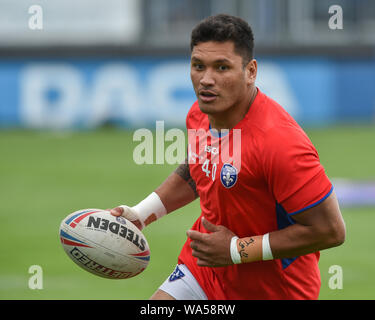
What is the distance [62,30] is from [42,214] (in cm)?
1442

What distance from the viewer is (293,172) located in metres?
4.30

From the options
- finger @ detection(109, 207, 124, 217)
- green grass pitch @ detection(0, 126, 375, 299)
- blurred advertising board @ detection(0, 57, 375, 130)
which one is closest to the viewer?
finger @ detection(109, 207, 124, 217)

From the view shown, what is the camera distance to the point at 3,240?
1090cm

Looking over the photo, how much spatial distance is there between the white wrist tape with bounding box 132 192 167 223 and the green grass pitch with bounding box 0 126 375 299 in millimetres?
2841

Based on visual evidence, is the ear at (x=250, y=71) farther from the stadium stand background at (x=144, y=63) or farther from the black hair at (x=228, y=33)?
the stadium stand background at (x=144, y=63)

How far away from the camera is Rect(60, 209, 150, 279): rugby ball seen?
5.26 metres

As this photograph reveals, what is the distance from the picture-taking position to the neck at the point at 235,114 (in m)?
4.75

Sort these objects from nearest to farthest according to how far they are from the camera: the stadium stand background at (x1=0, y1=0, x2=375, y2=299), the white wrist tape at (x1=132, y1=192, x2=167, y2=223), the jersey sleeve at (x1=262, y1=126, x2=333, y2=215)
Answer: the jersey sleeve at (x1=262, y1=126, x2=333, y2=215)
the white wrist tape at (x1=132, y1=192, x2=167, y2=223)
the stadium stand background at (x1=0, y1=0, x2=375, y2=299)

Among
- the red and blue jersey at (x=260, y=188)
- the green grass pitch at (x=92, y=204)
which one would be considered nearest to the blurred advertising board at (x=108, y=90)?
the green grass pitch at (x=92, y=204)

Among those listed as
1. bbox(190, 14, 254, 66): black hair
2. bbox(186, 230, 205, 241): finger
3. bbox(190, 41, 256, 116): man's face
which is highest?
bbox(190, 14, 254, 66): black hair

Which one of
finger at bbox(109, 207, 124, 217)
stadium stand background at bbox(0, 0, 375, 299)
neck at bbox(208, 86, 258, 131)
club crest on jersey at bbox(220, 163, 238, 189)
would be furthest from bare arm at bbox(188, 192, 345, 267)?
stadium stand background at bbox(0, 0, 375, 299)

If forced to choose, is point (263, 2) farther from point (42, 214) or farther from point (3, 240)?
point (3, 240)

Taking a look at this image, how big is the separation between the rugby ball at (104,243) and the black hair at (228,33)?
1.45 meters

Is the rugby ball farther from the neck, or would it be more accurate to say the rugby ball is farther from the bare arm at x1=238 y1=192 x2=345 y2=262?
the bare arm at x1=238 y1=192 x2=345 y2=262
